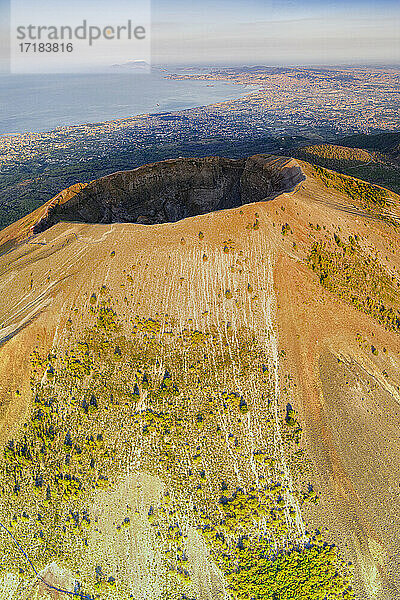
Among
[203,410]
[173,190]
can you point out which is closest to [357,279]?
[203,410]

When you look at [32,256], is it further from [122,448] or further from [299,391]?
[299,391]

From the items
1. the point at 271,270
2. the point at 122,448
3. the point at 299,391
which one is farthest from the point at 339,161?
the point at 122,448

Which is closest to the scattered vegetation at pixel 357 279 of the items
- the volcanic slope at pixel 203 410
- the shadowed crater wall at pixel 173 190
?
the volcanic slope at pixel 203 410

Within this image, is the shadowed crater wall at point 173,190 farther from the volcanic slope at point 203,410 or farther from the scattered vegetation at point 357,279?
the scattered vegetation at point 357,279

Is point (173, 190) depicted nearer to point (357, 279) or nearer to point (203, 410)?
point (357, 279)

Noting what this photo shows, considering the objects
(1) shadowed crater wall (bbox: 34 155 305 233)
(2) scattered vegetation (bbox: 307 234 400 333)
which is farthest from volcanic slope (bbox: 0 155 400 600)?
(1) shadowed crater wall (bbox: 34 155 305 233)

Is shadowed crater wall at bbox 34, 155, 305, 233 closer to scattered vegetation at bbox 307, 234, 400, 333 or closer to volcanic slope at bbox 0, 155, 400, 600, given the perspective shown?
volcanic slope at bbox 0, 155, 400, 600

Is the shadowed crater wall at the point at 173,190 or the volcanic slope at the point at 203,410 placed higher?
the shadowed crater wall at the point at 173,190
